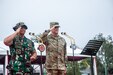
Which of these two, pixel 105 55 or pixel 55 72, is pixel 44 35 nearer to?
pixel 55 72

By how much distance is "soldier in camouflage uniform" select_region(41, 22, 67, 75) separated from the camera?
3.64 metres

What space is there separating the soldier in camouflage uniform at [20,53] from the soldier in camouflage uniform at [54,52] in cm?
56

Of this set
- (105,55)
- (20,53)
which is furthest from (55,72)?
(105,55)

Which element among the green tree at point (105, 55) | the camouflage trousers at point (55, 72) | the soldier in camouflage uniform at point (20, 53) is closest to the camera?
the soldier in camouflage uniform at point (20, 53)

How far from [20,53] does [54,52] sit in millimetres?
748

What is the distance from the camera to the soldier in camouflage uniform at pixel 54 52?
3643 millimetres

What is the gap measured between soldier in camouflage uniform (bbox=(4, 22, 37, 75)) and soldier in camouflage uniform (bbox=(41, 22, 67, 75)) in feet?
1.85

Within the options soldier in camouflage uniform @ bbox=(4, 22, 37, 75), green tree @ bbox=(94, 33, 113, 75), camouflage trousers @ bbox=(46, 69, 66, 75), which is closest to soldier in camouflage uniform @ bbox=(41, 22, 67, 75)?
camouflage trousers @ bbox=(46, 69, 66, 75)

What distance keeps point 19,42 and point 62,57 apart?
2.77 ft

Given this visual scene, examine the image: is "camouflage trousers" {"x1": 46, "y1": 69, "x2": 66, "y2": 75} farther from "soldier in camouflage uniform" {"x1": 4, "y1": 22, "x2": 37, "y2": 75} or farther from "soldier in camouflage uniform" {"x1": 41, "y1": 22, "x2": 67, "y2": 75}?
"soldier in camouflage uniform" {"x1": 4, "y1": 22, "x2": 37, "y2": 75}

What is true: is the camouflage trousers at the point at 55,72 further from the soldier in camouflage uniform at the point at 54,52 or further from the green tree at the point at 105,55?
the green tree at the point at 105,55

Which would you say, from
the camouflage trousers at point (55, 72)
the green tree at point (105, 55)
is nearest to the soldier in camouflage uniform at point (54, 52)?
the camouflage trousers at point (55, 72)

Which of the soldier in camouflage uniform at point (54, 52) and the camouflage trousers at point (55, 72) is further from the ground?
the soldier in camouflage uniform at point (54, 52)

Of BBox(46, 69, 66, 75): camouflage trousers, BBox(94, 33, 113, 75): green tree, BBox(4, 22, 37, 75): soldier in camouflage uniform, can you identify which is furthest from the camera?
BBox(94, 33, 113, 75): green tree
